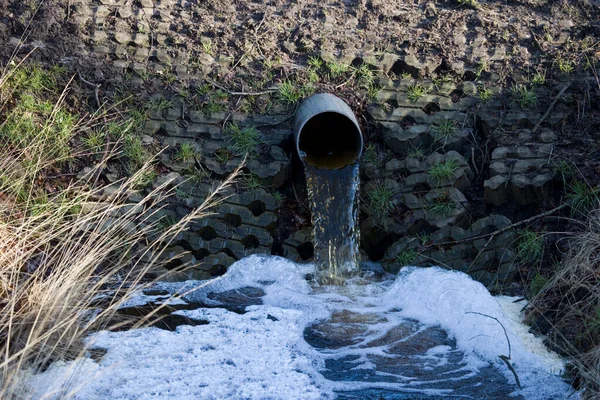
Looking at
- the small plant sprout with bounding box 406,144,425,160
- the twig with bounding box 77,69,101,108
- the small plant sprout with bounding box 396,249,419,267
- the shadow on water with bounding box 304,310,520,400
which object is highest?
the twig with bounding box 77,69,101,108

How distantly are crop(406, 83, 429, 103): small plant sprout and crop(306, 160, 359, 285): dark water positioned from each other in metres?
0.87

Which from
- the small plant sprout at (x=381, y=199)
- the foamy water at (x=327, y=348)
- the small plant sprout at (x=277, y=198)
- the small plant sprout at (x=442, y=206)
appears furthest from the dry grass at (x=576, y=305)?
the small plant sprout at (x=277, y=198)

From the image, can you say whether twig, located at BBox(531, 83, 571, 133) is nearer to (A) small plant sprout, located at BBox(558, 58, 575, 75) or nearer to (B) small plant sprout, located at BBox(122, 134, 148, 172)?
(A) small plant sprout, located at BBox(558, 58, 575, 75)

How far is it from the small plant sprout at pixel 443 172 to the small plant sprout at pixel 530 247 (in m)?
0.73

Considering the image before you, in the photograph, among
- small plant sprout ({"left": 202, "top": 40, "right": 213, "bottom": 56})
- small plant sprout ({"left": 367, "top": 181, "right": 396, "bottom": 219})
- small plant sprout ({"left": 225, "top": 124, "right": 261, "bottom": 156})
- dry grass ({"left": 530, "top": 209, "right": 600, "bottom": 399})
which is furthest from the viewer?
small plant sprout ({"left": 202, "top": 40, "right": 213, "bottom": 56})

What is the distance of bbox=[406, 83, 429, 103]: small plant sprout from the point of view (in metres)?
6.69

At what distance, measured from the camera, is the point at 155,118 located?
668cm

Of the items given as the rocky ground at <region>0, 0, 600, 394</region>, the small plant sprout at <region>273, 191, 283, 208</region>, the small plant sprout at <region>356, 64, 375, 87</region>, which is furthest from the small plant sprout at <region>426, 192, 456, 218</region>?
the small plant sprout at <region>356, 64, 375, 87</region>

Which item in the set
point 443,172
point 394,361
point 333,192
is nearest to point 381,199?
point 333,192

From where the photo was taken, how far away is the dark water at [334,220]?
603 centimetres

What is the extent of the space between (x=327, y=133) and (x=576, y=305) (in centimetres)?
275

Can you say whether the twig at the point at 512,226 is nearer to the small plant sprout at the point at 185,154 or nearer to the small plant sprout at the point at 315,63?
the small plant sprout at the point at 315,63

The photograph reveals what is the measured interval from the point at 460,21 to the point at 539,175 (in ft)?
6.27

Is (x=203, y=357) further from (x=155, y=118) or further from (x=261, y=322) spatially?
(x=155, y=118)
